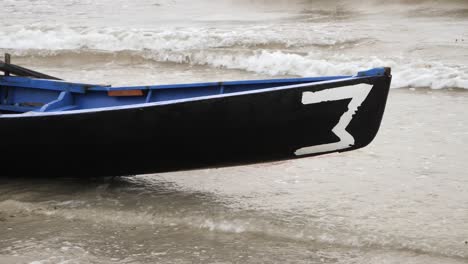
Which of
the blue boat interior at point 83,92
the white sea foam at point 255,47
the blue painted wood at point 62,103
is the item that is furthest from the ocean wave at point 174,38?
the blue painted wood at point 62,103

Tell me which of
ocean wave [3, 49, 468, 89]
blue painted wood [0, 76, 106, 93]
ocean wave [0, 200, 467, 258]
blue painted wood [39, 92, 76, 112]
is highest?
blue painted wood [0, 76, 106, 93]

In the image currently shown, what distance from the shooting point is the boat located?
4.80 metres

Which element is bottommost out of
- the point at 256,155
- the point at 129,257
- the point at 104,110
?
the point at 129,257

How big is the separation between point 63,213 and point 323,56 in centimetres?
741

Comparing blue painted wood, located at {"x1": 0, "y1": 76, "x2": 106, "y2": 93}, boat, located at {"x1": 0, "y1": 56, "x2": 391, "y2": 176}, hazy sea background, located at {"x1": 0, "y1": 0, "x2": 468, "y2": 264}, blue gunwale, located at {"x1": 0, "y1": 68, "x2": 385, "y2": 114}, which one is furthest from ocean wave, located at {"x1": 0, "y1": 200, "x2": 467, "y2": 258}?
blue painted wood, located at {"x1": 0, "y1": 76, "x2": 106, "y2": 93}

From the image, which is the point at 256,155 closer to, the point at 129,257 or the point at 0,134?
the point at 129,257

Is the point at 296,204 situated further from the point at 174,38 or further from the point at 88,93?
the point at 174,38

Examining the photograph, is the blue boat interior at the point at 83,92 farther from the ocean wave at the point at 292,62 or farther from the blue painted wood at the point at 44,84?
the ocean wave at the point at 292,62

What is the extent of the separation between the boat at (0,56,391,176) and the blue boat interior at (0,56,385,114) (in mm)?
22

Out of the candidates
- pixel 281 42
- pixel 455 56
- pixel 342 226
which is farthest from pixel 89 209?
pixel 281 42

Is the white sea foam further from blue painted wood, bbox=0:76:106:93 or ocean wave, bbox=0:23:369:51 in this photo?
blue painted wood, bbox=0:76:106:93

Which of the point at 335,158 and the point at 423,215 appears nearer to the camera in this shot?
the point at 423,215

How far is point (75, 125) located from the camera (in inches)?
207

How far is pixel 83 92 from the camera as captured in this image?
20.9ft
